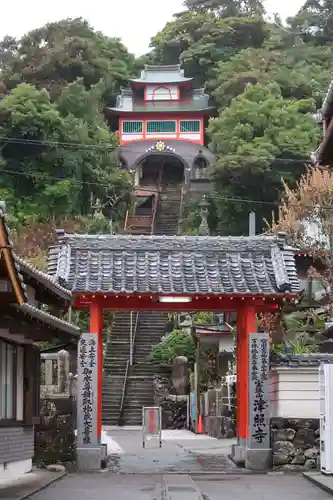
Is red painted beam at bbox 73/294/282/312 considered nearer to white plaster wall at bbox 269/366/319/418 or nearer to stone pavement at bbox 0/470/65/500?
white plaster wall at bbox 269/366/319/418

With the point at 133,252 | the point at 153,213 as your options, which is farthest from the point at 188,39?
the point at 133,252

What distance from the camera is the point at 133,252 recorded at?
70.5 ft

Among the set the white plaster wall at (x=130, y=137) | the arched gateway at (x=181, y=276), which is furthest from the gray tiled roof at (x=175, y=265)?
the white plaster wall at (x=130, y=137)

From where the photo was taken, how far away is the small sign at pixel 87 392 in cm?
1972

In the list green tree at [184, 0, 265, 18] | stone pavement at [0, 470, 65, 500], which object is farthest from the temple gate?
green tree at [184, 0, 265, 18]

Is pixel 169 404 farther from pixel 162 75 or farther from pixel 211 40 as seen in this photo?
pixel 211 40

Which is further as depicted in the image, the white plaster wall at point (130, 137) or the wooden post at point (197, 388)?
A: the white plaster wall at point (130, 137)

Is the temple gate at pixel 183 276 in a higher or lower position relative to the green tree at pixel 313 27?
lower

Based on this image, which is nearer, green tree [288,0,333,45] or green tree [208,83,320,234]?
green tree [208,83,320,234]

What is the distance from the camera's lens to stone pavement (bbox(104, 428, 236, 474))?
20.1 meters

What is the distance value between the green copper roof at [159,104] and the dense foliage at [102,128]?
1.29m

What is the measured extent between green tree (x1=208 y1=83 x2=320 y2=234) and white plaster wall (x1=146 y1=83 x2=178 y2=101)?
16.8m

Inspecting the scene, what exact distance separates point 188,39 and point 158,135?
1214 centimetres

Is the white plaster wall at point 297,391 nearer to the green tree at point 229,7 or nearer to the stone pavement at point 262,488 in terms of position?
the stone pavement at point 262,488
